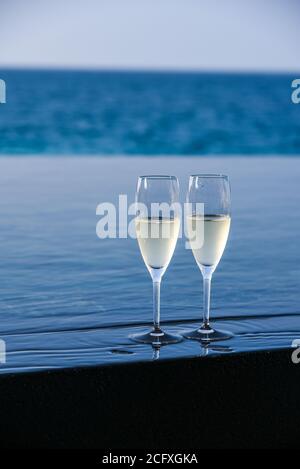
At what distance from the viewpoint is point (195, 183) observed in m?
1.33

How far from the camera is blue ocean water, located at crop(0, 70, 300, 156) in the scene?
14500 mm

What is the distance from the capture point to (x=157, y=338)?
1342 millimetres

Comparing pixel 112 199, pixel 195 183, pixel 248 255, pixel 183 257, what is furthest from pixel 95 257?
pixel 112 199

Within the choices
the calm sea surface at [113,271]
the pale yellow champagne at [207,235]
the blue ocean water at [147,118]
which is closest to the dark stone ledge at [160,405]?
the calm sea surface at [113,271]

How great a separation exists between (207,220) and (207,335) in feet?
0.57

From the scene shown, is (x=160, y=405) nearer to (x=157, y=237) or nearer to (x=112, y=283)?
(x=157, y=237)

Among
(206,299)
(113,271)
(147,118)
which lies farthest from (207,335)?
(147,118)

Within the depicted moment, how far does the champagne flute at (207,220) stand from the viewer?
1.31 m

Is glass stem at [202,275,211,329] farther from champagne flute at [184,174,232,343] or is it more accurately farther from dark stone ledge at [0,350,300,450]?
dark stone ledge at [0,350,300,450]

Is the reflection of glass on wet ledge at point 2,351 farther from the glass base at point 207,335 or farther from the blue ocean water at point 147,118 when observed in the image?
the blue ocean water at point 147,118

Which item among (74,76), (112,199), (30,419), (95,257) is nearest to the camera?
(30,419)

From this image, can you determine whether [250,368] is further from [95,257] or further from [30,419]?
[95,257]

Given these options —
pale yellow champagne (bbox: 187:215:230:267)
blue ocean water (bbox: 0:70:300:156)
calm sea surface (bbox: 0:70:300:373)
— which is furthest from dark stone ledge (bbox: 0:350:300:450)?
blue ocean water (bbox: 0:70:300:156)

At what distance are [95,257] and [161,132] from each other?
13523 millimetres
